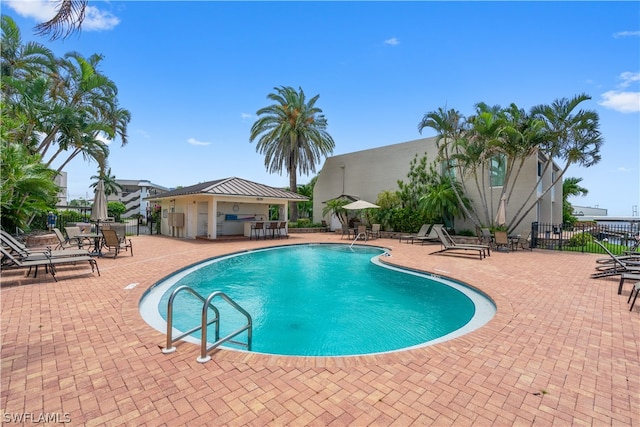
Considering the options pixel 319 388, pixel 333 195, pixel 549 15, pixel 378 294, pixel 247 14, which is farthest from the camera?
pixel 333 195

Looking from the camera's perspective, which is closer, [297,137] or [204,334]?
[204,334]

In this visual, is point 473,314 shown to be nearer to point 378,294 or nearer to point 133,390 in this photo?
point 378,294

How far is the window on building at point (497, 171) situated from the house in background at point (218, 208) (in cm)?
1260

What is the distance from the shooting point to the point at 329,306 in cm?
688

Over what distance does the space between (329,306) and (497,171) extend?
1687cm

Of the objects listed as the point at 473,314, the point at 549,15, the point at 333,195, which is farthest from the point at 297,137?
the point at 473,314

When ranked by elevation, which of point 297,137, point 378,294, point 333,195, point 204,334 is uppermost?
point 297,137

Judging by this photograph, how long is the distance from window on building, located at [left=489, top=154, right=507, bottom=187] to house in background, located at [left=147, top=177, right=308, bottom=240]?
12599 millimetres

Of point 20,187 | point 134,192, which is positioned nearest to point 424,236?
point 20,187

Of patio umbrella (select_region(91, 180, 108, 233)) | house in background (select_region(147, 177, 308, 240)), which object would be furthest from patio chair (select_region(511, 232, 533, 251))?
patio umbrella (select_region(91, 180, 108, 233))

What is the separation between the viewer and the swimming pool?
5.05 meters

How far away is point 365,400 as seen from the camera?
8.96 feet

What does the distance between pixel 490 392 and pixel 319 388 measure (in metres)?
1.66

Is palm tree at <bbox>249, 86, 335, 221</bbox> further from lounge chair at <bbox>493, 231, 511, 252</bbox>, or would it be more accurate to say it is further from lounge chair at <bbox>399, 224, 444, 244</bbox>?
lounge chair at <bbox>493, 231, 511, 252</bbox>
